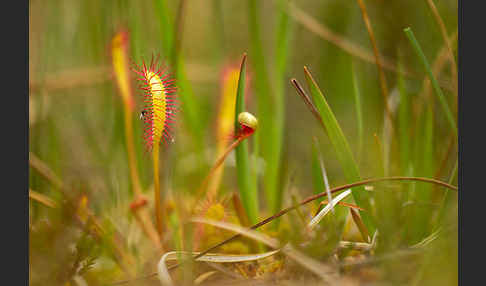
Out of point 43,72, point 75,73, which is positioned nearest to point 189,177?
point 43,72

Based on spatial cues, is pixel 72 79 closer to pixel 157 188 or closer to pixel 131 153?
pixel 131 153

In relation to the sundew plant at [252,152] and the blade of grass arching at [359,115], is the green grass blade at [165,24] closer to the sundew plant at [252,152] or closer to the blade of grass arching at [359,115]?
the sundew plant at [252,152]

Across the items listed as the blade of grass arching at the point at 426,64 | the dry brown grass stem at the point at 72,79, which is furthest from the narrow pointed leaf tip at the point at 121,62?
the blade of grass arching at the point at 426,64

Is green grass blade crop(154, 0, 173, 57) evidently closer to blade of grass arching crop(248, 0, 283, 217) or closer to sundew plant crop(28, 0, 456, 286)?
sundew plant crop(28, 0, 456, 286)

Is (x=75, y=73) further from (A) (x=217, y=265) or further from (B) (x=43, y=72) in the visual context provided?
(A) (x=217, y=265)

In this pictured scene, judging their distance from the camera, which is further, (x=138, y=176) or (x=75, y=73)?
(x=75, y=73)

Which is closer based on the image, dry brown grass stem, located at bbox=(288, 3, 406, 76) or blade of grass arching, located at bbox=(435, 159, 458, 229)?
blade of grass arching, located at bbox=(435, 159, 458, 229)

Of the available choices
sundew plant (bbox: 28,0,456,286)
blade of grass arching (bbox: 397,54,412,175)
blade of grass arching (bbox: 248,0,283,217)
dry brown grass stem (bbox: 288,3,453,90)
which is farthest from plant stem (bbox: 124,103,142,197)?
blade of grass arching (bbox: 397,54,412,175)
